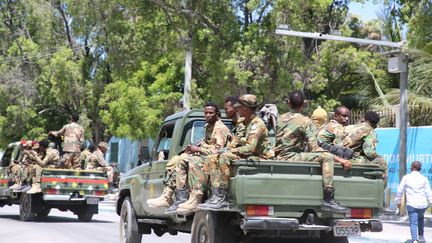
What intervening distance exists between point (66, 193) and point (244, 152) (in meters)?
11.7

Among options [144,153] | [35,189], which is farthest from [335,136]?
[35,189]

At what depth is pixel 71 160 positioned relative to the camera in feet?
69.2

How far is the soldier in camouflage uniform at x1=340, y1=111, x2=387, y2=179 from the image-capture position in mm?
11094

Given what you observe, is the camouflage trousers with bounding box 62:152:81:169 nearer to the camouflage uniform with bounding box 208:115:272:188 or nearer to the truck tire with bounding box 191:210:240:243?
the truck tire with bounding box 191:210:240:243

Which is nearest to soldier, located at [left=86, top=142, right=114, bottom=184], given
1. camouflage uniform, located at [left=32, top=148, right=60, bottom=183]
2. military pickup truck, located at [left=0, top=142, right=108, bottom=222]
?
military pickup truck, located at [left=0, top=142, right=108, bottom=222]

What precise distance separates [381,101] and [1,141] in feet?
86.5

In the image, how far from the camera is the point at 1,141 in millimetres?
48938

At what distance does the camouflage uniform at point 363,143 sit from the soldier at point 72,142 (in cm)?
1043

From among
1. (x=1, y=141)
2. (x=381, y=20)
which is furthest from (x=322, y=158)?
(x=1, y=141)

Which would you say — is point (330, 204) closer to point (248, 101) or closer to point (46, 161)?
point (248, 101)

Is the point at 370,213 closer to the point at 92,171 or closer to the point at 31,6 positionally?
the point at 92,171

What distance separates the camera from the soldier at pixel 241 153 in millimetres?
9750

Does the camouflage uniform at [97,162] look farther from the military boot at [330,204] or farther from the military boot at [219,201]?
the military boot at [330,204]

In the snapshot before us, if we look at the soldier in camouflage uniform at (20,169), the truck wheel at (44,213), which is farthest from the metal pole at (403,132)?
the soldier in camouflage uniform at (20,169)
